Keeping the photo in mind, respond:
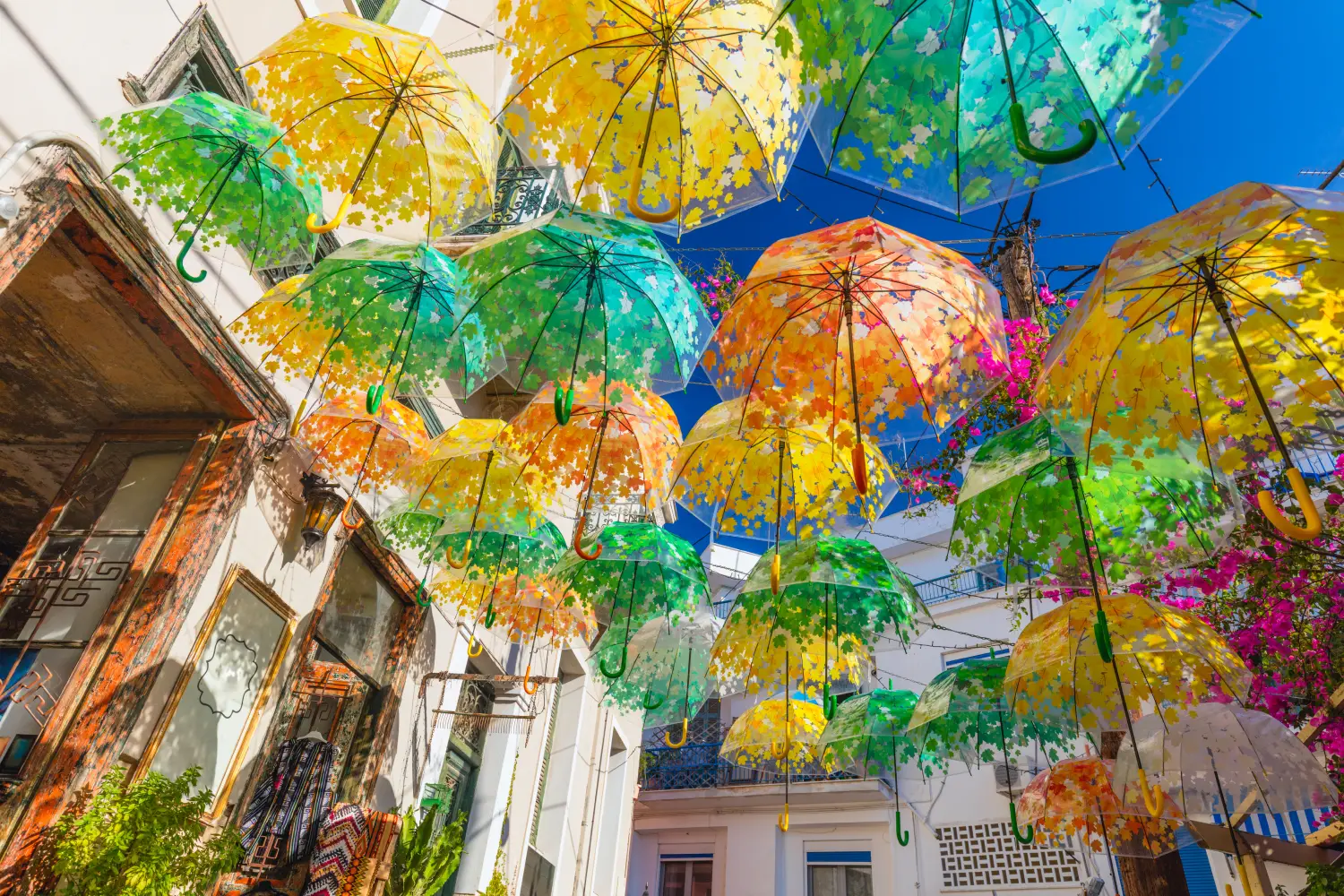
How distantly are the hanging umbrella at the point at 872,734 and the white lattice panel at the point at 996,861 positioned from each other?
29.5 ft

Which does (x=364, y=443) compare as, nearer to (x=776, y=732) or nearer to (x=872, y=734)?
(x=776, y=732)

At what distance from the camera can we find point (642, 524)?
20.0 ft

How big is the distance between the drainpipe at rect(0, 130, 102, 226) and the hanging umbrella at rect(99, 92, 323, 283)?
0.13 metres

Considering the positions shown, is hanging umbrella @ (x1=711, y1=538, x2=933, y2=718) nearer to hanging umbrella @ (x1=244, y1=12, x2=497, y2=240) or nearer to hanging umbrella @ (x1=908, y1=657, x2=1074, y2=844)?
hanging umbrella @ (x1=908, y1=657, x2=1074, y2=844)

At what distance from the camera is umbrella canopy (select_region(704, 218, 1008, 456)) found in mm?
4285

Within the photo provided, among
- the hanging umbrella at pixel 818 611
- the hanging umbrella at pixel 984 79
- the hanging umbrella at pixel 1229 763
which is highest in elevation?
the hanging umbrella at pixel 984 79

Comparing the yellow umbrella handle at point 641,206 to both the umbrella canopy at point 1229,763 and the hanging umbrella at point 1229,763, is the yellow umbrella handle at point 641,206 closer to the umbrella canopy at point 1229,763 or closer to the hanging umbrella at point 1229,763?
the umbrella canopy at point 1229,763

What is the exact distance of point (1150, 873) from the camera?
5.61 m

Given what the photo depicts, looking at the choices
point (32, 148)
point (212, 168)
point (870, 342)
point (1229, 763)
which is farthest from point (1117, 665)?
point (32, 148)

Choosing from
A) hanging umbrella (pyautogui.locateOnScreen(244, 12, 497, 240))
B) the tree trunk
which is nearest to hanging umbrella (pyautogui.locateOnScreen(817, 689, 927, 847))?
the tree trunk

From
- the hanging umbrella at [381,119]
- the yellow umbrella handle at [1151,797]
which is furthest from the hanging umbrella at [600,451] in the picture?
the yellow umbrella handle at [1151,797]

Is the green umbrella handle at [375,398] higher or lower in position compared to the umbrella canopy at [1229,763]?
higher

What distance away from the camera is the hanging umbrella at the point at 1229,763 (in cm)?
479

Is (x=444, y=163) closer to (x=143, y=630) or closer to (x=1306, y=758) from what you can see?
(x=143, y=630)
